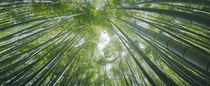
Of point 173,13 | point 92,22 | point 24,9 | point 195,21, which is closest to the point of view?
point 195,21

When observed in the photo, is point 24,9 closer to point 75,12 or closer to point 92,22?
point 75,12

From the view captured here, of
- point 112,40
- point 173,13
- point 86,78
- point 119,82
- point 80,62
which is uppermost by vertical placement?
point 173,13

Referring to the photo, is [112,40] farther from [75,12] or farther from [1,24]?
[1,24]

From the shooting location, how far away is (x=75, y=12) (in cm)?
465

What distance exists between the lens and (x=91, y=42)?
17.3ft

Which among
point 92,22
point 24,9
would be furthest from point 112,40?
point 24,9

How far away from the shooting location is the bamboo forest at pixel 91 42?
257cm

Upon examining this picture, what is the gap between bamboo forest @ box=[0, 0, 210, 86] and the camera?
2574 millimetres

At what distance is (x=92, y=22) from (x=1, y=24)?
3.33 m

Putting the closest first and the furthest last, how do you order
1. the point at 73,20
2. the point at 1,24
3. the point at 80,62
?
the point at 1,24 < the point at 80,62 < the point at 73,20

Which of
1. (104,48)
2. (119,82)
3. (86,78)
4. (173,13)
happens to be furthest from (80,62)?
(173,13)

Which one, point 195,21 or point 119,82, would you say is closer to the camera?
point 195,21

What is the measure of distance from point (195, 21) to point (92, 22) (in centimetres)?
447

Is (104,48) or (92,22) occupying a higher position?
(92,22)
